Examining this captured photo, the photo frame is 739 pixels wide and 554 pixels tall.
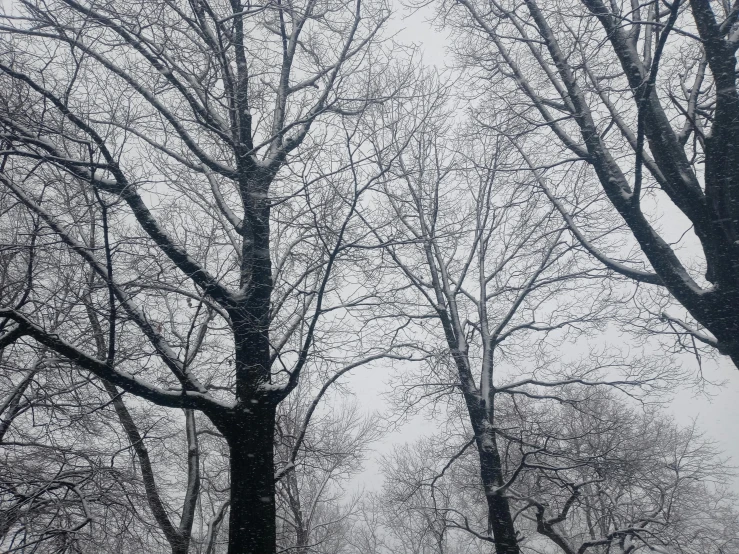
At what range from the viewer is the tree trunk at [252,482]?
464cm

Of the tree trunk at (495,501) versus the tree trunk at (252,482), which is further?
the tree trunk at (495,501)

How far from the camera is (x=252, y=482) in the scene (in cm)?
481

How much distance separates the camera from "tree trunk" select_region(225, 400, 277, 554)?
4.64 meters

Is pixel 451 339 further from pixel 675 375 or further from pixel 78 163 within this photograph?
pixel 78 163

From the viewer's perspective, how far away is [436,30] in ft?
24.3

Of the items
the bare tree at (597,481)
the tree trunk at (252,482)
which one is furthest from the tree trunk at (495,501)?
the tree trunk at (252,482)

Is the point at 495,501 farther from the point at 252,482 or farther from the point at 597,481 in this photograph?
the point at 252,482

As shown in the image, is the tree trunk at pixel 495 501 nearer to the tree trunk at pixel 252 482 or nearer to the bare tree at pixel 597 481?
the bare tree at pixel 597 481

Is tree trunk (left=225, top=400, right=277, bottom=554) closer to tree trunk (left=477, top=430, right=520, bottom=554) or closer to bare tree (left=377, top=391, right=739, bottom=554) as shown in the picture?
bare tree (left=377, top=391, right=739, bottom=554)

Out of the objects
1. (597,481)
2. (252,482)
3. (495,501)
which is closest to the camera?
(252,482)

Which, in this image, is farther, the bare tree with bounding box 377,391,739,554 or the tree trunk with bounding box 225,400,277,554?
the bare tree with bounding box 377,391,739,554

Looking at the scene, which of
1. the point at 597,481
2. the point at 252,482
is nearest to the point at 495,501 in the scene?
the point at 597,481

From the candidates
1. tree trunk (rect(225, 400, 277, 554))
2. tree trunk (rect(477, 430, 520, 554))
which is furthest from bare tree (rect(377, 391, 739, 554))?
tree trunk (rect(225, 400, 277, 554))

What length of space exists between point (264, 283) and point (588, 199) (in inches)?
238
